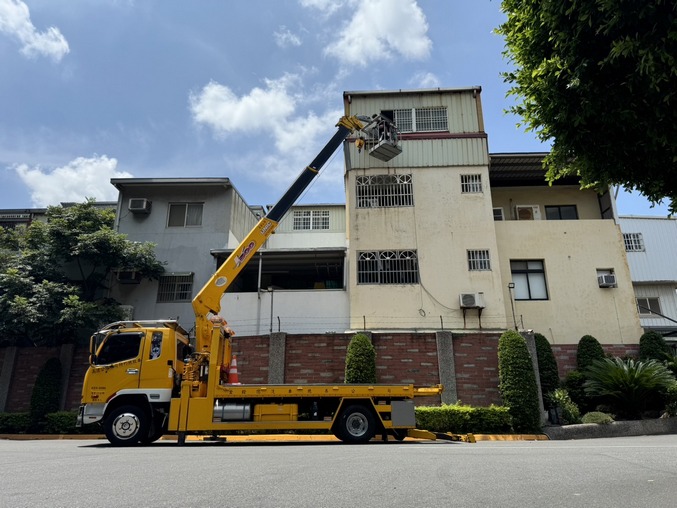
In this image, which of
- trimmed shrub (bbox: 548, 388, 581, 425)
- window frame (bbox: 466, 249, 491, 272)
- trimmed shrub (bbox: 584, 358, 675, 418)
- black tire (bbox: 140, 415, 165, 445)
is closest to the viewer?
black tire (bbox: 140, 415, 165, 445)

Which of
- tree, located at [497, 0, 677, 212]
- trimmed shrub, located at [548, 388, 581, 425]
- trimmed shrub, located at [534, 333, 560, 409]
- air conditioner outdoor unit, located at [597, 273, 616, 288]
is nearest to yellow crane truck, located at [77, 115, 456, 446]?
trimmed shrub, located at [548, 388, 581, 425]

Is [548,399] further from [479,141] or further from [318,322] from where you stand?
[479,141]

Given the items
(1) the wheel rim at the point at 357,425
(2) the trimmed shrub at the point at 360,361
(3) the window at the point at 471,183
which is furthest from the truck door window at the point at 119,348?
(3) the window at the point at 471,183

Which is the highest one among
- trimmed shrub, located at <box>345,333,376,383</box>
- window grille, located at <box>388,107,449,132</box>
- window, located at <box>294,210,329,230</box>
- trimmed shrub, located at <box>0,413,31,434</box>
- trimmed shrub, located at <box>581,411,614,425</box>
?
window grille, located at <box>388,107,449,132</box>

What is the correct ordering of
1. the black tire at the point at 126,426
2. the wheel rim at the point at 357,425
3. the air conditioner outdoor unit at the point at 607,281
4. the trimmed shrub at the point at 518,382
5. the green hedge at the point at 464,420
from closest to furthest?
the black tire at the point at 126,426
the wheel rim at the point at 357,425
the green hedge at the point at 464,420
the trimmed shrub at the point at 518,382
the air conditioner outdoor unit at the point at 607,281

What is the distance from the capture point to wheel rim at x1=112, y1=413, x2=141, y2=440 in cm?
1074

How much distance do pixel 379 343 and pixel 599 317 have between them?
9.26m

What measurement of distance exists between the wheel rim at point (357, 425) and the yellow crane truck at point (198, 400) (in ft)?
0.07

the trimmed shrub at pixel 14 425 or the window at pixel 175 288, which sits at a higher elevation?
the window at pixel 175 288

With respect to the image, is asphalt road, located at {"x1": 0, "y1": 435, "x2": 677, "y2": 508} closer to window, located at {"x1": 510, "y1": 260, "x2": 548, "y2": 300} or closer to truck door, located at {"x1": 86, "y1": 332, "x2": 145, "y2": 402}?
truck door, located at {"x1": 86, "y1": 332, "x2": 145, "y2": 402}

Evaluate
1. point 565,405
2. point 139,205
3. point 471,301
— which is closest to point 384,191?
point 471,301

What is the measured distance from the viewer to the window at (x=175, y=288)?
2030 centimetres

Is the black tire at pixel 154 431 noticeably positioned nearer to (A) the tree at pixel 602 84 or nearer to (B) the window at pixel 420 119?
(A) the tree at pixel 602 84

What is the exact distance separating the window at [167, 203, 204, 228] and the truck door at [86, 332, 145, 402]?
10612 mm
